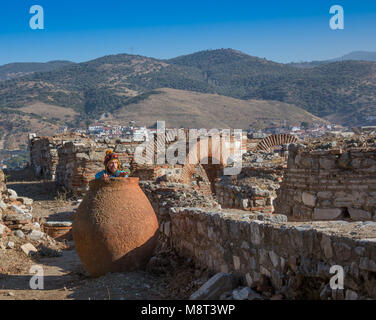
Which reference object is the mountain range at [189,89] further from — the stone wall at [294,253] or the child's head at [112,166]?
the stone wall at [294,253]

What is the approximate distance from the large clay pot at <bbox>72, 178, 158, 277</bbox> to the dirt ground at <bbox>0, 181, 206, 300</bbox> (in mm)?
153

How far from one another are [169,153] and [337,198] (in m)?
8.08

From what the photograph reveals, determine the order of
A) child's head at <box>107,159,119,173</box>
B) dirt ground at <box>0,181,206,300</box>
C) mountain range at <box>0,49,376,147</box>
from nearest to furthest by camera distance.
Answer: dirt ground at <box>0,181,206,300</box>
child's head at <box>107,159,119,173</box>
mountain range at <box>0,49,376,147</box>

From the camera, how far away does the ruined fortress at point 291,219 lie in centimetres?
274

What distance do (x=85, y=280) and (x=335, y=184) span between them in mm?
3371

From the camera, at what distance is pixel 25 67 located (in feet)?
479

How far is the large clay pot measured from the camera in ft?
16.1

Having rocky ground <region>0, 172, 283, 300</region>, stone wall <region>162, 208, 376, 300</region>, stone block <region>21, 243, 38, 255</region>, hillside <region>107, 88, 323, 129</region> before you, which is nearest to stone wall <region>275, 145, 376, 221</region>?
stone wall <region>162, 208, 376, 300</region>

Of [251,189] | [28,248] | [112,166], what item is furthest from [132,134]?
[112,166]

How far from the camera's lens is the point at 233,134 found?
1436 centimetres

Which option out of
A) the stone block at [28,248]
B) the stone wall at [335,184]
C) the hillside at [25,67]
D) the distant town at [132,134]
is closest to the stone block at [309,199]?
the stone wall at [335,184]

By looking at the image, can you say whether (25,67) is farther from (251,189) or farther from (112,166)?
(112,166)

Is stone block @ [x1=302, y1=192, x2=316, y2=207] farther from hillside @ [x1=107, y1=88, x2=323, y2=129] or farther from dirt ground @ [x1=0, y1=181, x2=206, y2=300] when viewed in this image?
hillside @ [x1=107, y1=88, x2=323, y2=129]
